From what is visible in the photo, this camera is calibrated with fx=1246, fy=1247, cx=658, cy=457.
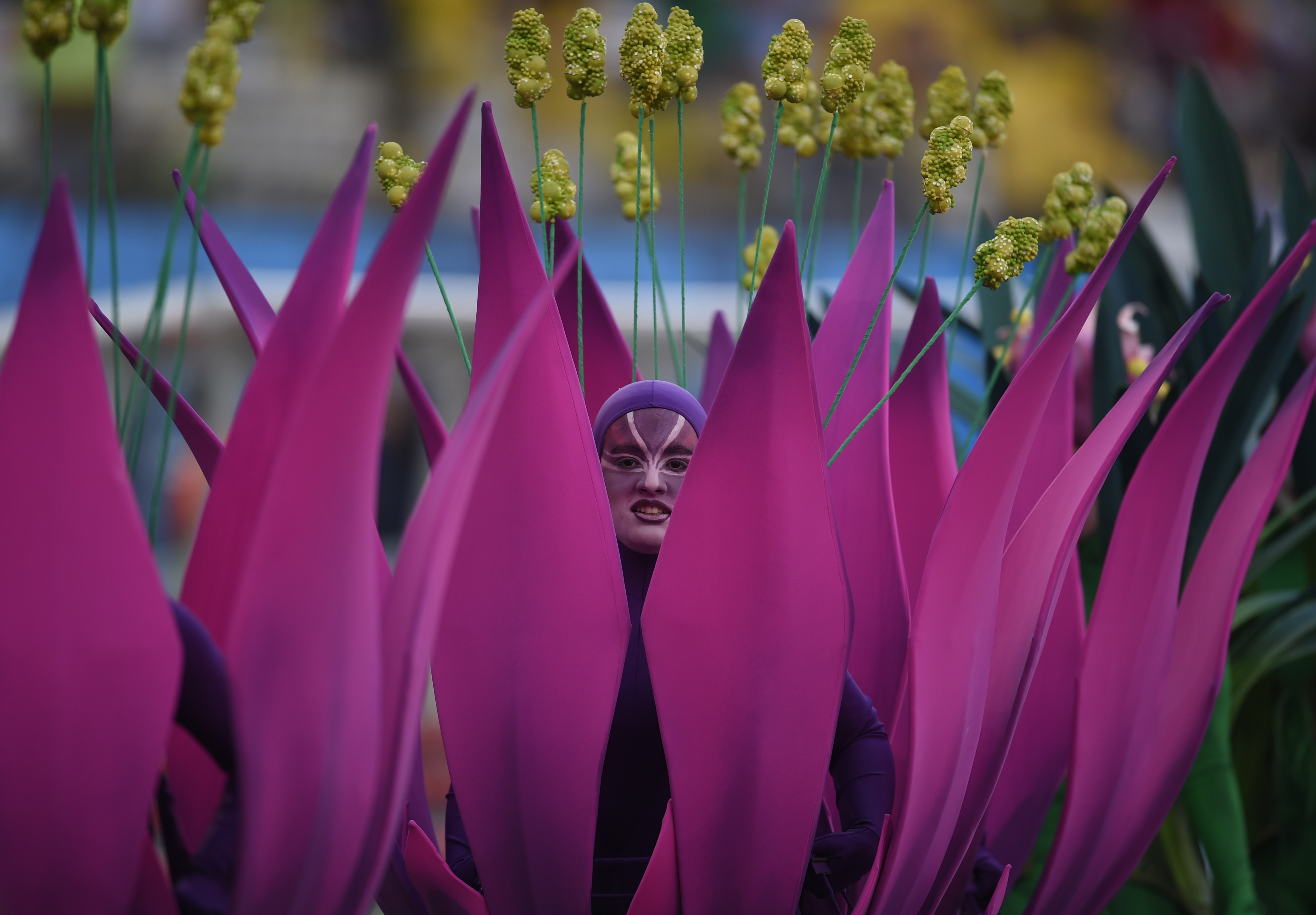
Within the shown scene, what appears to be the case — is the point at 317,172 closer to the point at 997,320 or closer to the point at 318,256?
the point at 997,320

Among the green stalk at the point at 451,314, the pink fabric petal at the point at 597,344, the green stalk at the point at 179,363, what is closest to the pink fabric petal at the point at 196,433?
the green stalk at the point at 179,363

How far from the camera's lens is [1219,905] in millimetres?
819

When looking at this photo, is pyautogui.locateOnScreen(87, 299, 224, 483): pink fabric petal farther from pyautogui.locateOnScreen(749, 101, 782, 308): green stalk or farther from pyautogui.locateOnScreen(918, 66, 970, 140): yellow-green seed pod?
pyautogui.locateOnScreen(918, 66, 970, 140): yellow-green seed pod

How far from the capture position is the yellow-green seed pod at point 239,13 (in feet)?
1.49

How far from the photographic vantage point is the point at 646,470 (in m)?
0.59

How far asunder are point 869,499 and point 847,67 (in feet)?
0.70

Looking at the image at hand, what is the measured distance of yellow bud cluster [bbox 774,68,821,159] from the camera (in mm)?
699

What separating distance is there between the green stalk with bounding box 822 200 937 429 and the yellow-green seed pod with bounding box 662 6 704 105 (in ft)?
0.39

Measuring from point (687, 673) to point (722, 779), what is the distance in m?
0.05

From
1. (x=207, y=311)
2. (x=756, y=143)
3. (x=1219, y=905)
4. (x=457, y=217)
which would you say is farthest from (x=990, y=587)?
(x=457, y=217)

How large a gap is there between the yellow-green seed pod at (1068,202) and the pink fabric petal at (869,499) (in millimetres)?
85

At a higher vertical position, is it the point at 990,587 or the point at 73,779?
the point at 990,587

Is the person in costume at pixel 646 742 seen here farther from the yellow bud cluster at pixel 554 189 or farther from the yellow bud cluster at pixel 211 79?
the yellow bud cluster at pixel 211 79

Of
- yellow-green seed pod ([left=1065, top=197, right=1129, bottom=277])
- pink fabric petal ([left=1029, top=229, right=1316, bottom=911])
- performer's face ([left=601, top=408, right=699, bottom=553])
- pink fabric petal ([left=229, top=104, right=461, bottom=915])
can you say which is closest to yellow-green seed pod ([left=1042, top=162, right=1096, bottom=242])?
yellow-green seed pod ([left=1065, top=197, right=1129, bottom=277])
